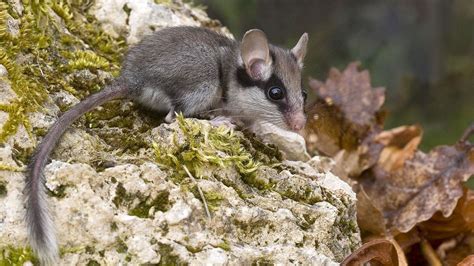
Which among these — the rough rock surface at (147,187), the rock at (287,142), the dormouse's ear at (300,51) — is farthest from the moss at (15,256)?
the dormouse's ear at (300,51)

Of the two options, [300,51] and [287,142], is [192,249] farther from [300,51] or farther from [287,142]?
[300,51]

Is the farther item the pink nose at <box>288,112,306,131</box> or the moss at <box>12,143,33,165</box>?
the pink nose at <box>288,112,306,131</box>

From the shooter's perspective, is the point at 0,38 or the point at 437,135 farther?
the point at 437,135

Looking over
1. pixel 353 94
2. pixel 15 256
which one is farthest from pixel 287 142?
pixel 15 256

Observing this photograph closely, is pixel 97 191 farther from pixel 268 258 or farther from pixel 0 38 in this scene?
pixel 0 38

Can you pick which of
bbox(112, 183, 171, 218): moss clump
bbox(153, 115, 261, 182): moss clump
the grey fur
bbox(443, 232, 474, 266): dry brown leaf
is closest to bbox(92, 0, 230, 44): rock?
the grey fur

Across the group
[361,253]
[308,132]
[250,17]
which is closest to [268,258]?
[361,253]

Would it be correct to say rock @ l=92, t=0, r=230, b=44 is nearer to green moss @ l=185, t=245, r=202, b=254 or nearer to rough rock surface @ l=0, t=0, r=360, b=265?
rough rock surface @ l=0, t=0, r=360, b=265
